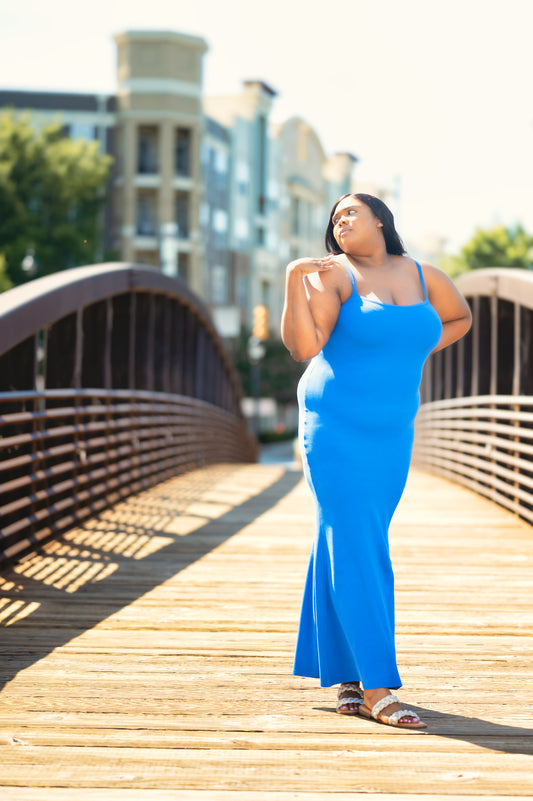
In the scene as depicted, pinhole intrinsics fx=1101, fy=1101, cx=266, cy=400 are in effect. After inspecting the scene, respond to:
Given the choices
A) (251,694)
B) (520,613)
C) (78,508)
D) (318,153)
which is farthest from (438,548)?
(318,153)

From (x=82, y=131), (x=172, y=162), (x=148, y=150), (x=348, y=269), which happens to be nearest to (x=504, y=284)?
(x=348, y=269)

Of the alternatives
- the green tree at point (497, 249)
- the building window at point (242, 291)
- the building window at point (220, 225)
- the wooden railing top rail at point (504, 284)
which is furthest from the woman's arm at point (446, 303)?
the building window at point (242, 291)

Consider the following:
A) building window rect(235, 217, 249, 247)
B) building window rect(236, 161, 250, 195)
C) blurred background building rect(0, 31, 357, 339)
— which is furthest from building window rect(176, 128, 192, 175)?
building window rect(235, 217, 249, 247)

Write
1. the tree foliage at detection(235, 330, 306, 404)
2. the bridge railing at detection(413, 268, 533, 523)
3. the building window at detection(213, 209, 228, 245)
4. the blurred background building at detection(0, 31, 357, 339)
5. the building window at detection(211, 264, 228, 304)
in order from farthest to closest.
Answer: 1. the tree foliage at detection(235, 330, 306, 404)
2. the building window at detection(213, 209, 228, 245)
3. the building window at detection(211, 264, 228, 304)
4. the blurred background building at detection(0, 31, 357, 339)
5. the bridge railing at detection(413, 268, 533, 523)

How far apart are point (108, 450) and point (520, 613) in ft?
16.3

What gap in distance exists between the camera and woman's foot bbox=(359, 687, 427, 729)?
3518 millimetres

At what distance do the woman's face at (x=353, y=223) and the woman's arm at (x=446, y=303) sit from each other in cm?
25

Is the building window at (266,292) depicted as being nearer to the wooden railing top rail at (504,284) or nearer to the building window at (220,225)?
the building window at (220,225)

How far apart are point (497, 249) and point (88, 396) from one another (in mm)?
40166

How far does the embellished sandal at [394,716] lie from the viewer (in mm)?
3516

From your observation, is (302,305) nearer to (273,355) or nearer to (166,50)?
(166,50)

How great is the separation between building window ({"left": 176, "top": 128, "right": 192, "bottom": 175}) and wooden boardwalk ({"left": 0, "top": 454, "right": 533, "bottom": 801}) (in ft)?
128

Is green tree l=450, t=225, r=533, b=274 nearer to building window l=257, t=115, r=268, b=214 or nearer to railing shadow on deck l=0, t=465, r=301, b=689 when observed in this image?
building window l=257, t=115, r=268, b=214

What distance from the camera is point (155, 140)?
147 feet
